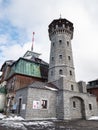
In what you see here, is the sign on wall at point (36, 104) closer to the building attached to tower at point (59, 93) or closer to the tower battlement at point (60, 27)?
the building attached to tower at point (59, 93)

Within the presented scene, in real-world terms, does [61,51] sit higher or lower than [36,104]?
higher

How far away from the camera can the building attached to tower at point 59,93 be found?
19609mm

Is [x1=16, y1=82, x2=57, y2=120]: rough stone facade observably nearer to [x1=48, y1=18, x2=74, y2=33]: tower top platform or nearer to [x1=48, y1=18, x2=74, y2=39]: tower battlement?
[x1=48, y1=18, x2=74, y2=39]: tower battlement

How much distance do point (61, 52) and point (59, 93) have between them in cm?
926

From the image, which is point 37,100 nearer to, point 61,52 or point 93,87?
point 61,52

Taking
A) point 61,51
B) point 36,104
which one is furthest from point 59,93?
point 61,51

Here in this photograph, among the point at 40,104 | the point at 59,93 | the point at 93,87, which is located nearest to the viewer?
the point at 40,104

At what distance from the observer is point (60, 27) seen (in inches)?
1156

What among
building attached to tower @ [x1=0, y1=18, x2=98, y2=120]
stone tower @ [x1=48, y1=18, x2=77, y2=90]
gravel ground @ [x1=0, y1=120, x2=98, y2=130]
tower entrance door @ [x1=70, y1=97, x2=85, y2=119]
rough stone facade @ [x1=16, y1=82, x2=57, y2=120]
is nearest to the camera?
gravel ground @ [x1=0, y1=120, x2=98, y2=130]

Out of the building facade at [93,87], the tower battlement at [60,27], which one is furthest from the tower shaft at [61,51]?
the building facade at [93,87]

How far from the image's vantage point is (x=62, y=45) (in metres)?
27.9

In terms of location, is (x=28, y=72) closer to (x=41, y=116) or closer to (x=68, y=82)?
(x=68, y=82)

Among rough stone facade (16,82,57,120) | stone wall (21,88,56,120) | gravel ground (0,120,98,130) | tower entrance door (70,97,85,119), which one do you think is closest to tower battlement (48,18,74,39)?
rough stone facade (16,82,57,120)

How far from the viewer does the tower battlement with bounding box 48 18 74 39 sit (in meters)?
29.2
